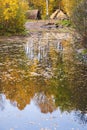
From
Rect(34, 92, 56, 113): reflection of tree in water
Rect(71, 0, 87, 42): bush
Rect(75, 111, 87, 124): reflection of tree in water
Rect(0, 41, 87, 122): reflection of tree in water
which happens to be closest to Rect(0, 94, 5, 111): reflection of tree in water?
Rect(0, 41, 87, 122): reflection of tree in water

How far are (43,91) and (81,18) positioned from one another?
10878 mm

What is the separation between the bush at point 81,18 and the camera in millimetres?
26078

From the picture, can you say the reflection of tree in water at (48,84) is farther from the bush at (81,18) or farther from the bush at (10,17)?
the bush at (10,17)

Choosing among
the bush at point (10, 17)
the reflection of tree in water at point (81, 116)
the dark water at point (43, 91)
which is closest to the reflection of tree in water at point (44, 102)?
the dark water at point (43, 91)

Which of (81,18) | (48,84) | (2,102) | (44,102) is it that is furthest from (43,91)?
(81,18)

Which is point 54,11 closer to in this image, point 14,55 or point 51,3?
point 51,3

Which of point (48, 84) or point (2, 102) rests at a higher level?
point (2, 102)

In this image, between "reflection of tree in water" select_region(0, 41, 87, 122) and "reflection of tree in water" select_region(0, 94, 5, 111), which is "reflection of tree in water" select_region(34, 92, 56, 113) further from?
"reflection of tree in water" select_region(0, 94, 5, 111)

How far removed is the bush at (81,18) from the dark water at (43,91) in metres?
1.89

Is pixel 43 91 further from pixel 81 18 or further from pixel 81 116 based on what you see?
pixel 81 18

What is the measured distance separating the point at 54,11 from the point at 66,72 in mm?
56358

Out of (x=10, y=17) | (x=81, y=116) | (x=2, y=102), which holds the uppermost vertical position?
(x=81, y=116)

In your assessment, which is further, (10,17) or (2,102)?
(10,17)

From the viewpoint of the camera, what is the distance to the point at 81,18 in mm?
26594
